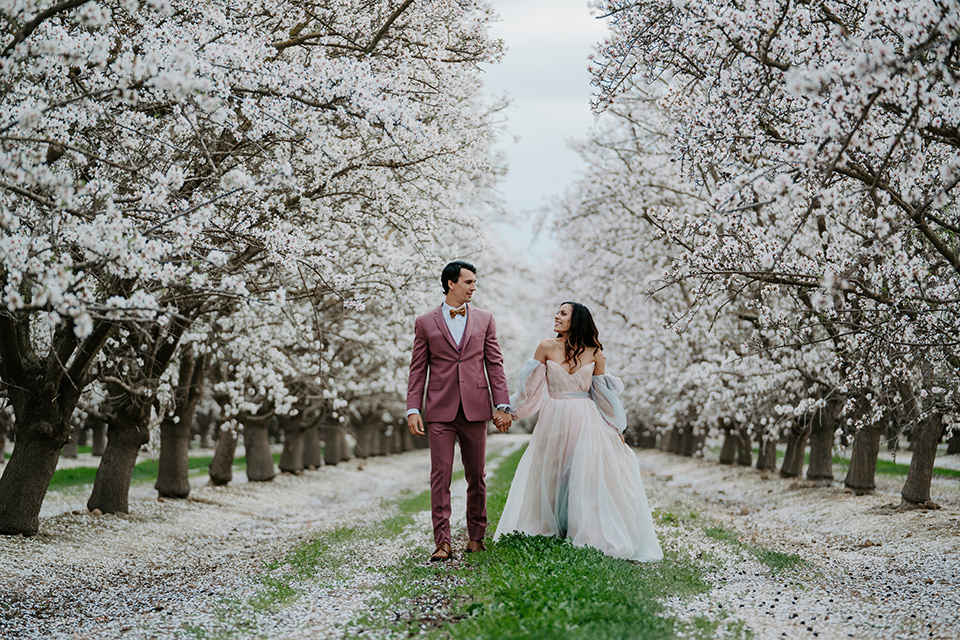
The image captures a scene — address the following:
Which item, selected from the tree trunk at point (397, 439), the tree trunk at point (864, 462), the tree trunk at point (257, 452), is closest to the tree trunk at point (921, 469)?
the tree trunk at point (864, 462)

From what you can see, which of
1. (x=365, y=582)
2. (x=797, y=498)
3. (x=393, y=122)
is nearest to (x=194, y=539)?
(x=365, y=582)

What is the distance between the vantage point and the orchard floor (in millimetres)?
5820

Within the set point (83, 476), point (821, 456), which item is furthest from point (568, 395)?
point (83, 476)

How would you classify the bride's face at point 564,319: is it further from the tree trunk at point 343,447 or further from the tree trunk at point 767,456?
the tree trunk at point 343,447

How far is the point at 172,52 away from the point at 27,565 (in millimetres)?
6008

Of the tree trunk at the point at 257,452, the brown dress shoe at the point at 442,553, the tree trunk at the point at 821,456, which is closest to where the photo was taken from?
the brown dress shoe at the point at 442,553

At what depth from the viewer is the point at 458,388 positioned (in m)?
7.89

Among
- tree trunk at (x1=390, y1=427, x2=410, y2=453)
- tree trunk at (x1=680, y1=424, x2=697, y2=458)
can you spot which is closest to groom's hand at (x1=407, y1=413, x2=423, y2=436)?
tree trunk at (x1=680, y1=424, x2=697, y2=458)

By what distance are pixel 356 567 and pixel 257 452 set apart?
16054mm

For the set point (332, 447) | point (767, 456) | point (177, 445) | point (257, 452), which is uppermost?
point (767, 456)

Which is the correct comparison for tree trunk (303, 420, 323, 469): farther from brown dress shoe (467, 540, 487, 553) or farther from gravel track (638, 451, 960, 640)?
brown dress shoe (467, 540, 487, 553)

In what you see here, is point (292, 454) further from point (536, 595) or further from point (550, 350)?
point (536, 595)

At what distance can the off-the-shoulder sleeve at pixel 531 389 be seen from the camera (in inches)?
334

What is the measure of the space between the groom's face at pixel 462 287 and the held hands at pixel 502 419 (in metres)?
1.15
